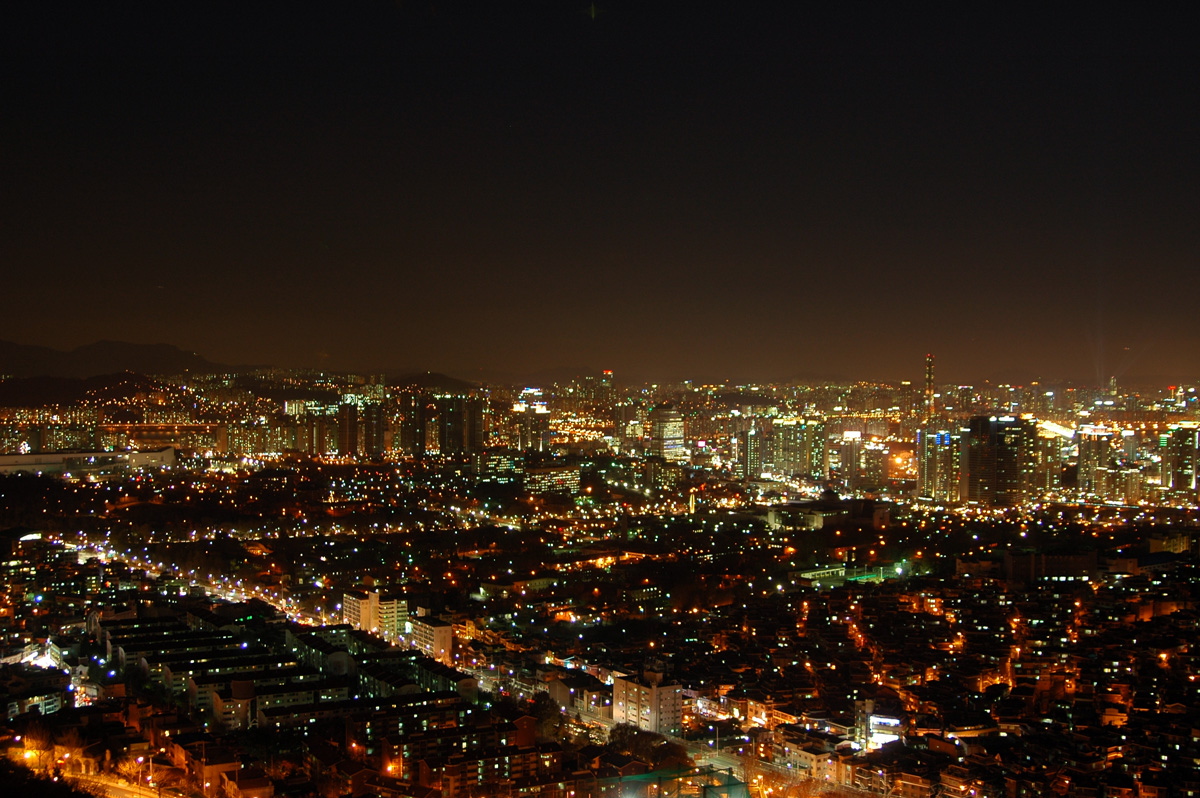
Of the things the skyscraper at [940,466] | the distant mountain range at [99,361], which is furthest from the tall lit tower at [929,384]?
the distant mountain range at [99,361]

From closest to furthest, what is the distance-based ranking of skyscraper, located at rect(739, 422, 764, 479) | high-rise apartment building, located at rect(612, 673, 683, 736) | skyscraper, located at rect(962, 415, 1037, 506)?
high-rise apartment building, located at rect(612, 673, 683, 736) → skyscraper, located at rect(962, 415, 1037, 506) → skyscraper, located at rect(739, 422, 764, 479)

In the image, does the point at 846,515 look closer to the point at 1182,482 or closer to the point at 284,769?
the point at 1182,482

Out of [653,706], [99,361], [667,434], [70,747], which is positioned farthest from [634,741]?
[99,361]

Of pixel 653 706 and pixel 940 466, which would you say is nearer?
pixel 653 706

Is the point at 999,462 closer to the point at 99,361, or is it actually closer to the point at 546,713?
the point at 546,713

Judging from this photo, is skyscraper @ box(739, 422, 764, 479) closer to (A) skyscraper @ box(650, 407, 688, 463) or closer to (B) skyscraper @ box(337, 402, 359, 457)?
(A) skyscraper @ box(650, 407, 688, 463)

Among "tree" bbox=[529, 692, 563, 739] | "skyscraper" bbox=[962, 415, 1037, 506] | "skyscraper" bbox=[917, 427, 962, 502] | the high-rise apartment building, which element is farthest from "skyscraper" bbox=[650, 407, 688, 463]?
the high-rise apartment building

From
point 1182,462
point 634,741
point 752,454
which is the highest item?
point 1182,462

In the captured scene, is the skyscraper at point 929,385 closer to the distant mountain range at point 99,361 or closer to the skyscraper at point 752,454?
the skyscraper at point 752,454
